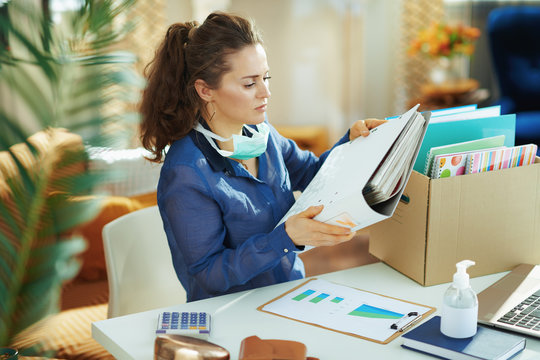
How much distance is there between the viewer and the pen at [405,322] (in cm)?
114

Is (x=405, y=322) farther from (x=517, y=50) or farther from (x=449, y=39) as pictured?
(x=449, y=39)

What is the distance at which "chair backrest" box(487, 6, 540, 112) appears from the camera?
3.84 m

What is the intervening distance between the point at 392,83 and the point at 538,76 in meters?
1.34

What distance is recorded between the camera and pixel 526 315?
116 centimetres

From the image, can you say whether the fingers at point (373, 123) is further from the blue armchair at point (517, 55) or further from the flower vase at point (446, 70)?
the flower vase at point (446, 70)

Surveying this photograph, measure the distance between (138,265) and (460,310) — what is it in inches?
34.0

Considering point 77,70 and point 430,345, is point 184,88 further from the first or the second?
point 430,345

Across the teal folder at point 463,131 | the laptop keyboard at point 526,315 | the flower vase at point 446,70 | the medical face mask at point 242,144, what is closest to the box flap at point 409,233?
the teal folder at point 463,131

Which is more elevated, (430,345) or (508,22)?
(508,22)

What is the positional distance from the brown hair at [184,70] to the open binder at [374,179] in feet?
1.17

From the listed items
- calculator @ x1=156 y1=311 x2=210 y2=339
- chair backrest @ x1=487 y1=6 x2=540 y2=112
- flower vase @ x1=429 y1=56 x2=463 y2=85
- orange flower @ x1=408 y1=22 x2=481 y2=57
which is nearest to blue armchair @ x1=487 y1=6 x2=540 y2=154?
chair backrest @ x1=487 y1=6 x2=540 y2=112

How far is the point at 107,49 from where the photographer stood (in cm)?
168

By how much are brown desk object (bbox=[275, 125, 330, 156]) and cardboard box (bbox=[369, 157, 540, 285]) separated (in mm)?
3234

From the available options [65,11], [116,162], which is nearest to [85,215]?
[65,11]
